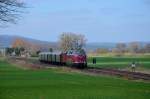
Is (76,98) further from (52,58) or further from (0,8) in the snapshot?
(52,58)

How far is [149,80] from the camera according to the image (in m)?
41.9

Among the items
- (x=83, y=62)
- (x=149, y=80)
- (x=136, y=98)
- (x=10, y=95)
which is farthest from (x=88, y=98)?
(x=83, y=62)

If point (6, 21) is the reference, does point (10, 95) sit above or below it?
below

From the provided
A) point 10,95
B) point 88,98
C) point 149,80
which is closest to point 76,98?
point 88,98

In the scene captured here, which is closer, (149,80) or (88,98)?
(88,98)

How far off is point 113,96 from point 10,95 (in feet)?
17.6

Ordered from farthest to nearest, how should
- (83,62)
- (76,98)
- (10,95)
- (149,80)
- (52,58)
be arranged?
(52,58)
(83,62)
(149,80)
(10,95)
(76,98)

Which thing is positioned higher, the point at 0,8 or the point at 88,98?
the point at 0,8

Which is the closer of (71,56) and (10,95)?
(10,95)

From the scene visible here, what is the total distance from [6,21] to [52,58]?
2742 inches

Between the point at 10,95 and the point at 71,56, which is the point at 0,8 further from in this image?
Result: the point at 71,56

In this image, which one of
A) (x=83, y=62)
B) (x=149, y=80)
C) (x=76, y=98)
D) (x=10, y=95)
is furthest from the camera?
(x=83, y=62)

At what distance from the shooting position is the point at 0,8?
30.9 metres

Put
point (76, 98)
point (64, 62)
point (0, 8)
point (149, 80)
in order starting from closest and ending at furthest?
1. point (76, 98)
2. point (0, 8)
3. point (149, 80)
4. point (64, 62)
